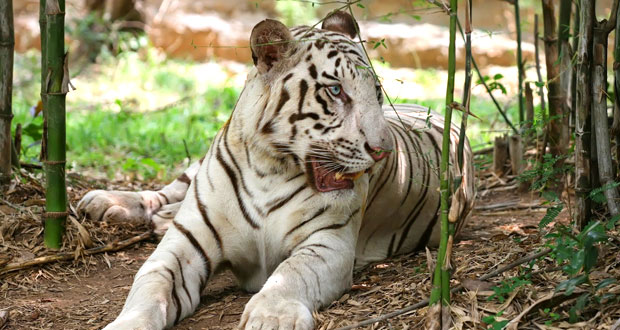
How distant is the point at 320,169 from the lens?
315 centimetres

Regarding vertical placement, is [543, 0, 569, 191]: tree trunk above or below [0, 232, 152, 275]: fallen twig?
above

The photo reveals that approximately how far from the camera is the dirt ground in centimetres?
255

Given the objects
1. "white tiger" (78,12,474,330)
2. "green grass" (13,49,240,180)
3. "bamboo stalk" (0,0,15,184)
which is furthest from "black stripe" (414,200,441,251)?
"bamboo stalk" (0,0,15,184)

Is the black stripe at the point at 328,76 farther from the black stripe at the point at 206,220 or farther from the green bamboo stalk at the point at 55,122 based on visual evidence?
the green bamboo stalk at the point at 55,122

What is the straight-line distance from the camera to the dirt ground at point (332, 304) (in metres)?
2.55

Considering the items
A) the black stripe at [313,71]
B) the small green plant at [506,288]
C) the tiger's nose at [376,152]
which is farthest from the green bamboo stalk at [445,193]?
the black stripe at [313,71]

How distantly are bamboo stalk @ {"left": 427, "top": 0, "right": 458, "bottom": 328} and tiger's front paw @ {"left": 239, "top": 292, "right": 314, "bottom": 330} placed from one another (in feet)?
1.57

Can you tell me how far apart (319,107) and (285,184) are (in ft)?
1.26

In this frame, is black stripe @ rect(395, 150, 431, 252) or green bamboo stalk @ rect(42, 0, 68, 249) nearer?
green bamboo stalk @ rect(42, 0, 68, 249)

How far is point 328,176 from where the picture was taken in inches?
126

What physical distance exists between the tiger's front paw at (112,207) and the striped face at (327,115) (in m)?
1.42

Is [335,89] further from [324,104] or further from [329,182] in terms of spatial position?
[329,182]

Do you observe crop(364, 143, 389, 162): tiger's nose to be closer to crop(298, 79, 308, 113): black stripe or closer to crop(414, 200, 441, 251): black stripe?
crop(298, 79, 308, 113): black stripe

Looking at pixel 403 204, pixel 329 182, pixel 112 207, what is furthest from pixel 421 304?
pixel 112 207
